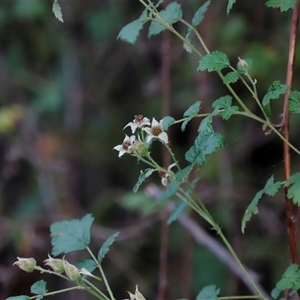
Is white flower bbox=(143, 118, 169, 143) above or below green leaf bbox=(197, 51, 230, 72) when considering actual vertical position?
below

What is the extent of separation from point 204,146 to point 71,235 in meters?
0.35

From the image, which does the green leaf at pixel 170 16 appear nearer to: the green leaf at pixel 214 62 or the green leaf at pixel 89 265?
the green leaf at pixel 214 62

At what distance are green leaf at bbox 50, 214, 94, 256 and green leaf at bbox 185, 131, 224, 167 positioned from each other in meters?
0.28

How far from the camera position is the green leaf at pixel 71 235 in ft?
3.42

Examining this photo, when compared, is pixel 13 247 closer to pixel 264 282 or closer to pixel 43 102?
pixel 43 102

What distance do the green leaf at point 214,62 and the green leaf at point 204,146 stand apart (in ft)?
0.33

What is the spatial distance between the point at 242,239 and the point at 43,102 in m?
Answer: 1.32

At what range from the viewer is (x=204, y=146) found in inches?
34.5

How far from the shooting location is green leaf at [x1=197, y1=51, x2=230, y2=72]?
859 mm

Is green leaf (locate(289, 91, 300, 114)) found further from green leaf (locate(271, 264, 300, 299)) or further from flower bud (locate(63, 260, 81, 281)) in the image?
flower bud (locate(63, 260, 81, 281))

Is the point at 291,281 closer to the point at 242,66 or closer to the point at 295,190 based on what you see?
the point at 295,190

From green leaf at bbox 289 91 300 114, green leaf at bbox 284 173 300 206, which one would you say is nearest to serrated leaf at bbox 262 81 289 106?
green leaf at bbox 289 91 300 114

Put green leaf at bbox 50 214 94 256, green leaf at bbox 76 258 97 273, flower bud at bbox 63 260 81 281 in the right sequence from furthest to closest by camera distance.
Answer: green leaf at bbox 50 214 94 256 → green leaf at bbox 76 258 97 273 → flower bud at bbox 63 260 81 281

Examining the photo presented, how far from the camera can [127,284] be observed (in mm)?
2648
